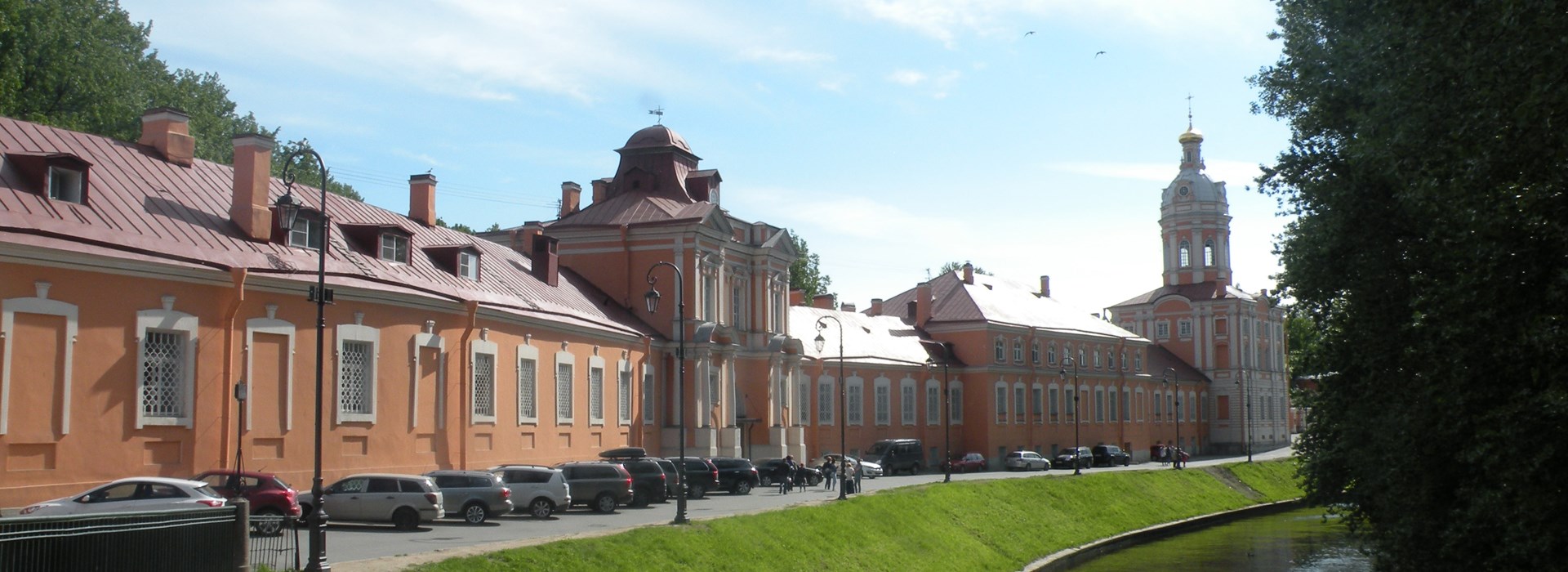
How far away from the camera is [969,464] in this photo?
71688mm

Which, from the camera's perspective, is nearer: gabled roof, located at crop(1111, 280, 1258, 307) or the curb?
the curb

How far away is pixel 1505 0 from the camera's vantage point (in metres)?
15.9

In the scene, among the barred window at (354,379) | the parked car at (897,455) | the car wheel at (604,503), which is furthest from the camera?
the parked car at (897,455)

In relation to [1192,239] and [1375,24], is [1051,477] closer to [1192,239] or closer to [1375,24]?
[1375,24]

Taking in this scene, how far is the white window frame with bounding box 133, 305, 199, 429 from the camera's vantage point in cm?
2677

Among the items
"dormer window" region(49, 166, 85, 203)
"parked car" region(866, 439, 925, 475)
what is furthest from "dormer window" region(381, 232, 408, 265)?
"parked car" region(866, 439, 925, 475)

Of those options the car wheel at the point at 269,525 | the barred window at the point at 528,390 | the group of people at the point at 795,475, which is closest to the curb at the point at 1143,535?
the group of people at the point at 795,475

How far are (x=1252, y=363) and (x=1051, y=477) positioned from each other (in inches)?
2146

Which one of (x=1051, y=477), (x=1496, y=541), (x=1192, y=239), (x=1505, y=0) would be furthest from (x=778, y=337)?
(x=1192, y=239)

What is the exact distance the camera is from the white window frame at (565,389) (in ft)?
138

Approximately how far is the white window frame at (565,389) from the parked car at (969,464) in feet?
105

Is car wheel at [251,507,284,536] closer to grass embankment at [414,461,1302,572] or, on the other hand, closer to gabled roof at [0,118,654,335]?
grass embankment at [414,461,1302,572]

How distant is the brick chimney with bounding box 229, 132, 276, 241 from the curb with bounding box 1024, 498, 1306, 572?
81.5ft

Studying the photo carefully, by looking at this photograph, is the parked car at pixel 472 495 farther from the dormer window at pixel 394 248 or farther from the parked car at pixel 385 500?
the dormer window at pixel 394 248
